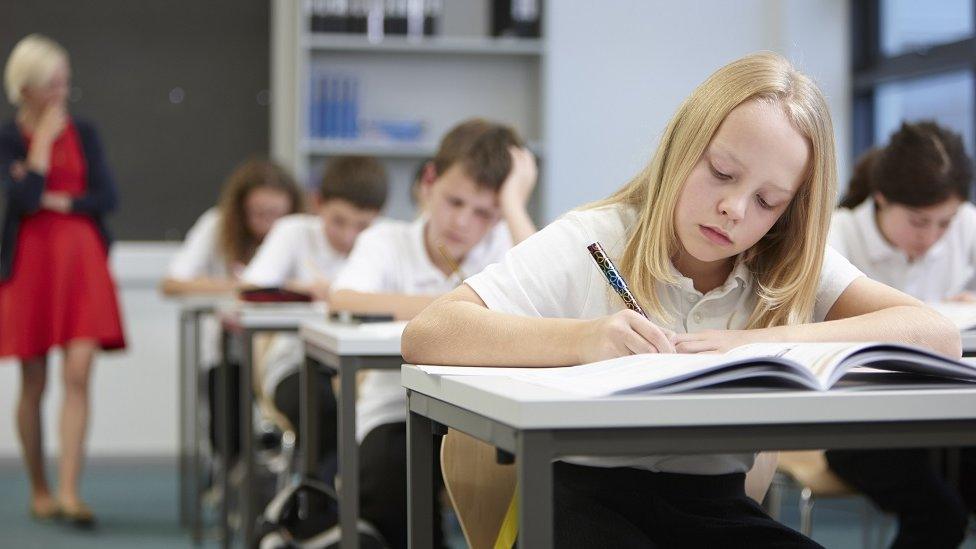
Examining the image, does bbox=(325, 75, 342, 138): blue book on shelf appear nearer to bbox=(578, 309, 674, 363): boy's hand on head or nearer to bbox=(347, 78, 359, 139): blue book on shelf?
bbox=(347, 78, 359, 139): blue book on shelf

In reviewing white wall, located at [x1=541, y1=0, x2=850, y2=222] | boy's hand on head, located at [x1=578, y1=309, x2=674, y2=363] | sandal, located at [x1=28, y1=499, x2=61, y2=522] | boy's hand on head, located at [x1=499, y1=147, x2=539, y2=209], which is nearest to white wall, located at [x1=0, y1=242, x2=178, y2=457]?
sandal, located at [x1=28, y1=499, x2=61, y2=522]

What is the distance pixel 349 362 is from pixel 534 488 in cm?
87

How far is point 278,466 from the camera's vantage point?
4145 mm

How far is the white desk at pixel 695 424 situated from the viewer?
0.90 meters

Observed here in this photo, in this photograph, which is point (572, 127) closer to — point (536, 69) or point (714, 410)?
point (536, 69)

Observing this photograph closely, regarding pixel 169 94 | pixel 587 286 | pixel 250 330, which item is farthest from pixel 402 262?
pixel 169 94

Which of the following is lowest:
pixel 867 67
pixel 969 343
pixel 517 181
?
pixel 969 343

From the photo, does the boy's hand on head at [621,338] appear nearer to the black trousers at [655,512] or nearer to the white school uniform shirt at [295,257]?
the black trousers at [655,512]

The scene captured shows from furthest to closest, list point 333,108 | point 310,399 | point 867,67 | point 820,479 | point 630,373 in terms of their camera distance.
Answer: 1. point 867,67
2. point 333,108
3. point 820,479
4. point 310,399
5. point 630,373

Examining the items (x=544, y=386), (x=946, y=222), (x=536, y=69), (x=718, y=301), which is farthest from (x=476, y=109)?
(x=544, y=386)

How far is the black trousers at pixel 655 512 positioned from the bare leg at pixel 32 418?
3.24 m

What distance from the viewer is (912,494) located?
2.34 metres

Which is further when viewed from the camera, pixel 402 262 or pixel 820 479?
pixel 402 262

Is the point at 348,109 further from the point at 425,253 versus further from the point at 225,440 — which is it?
the point at 425,253
